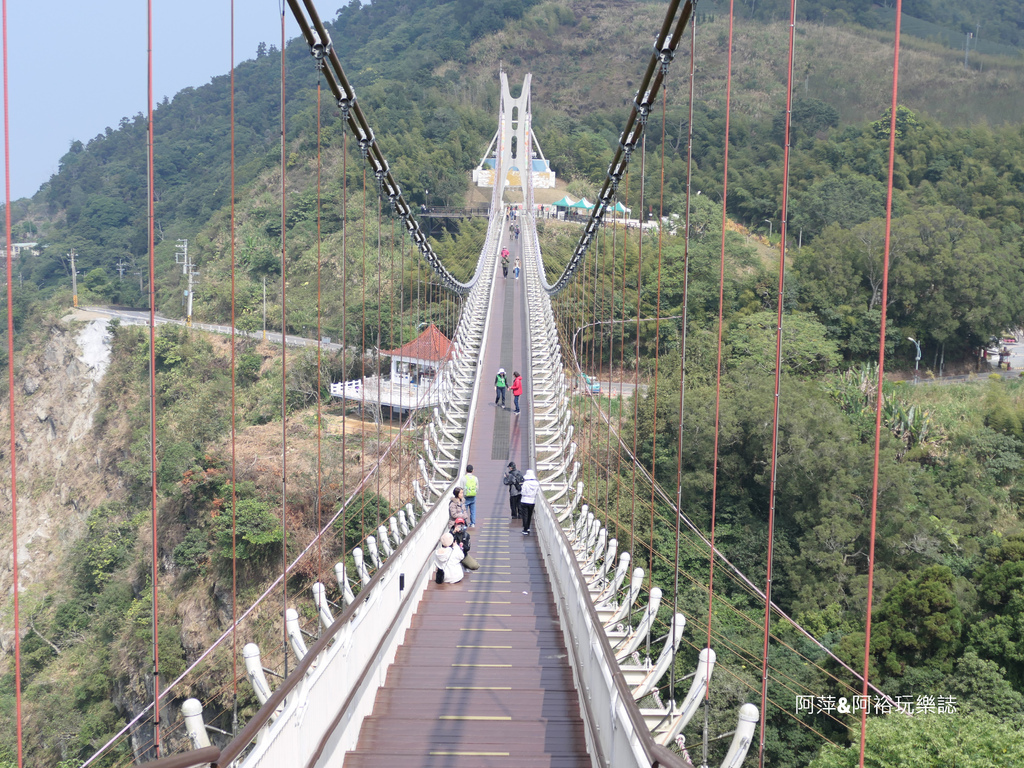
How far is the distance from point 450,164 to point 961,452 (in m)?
39.6

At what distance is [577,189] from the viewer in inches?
2274

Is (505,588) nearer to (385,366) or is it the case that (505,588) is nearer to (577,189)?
(385,366)

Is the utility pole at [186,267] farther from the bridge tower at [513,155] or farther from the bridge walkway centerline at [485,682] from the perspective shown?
the bridge walkway centerline at [485,682]

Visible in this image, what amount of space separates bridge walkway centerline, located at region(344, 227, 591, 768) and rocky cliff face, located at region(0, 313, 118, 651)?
2168 centimetres

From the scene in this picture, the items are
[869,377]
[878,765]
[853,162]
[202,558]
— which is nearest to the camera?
[878,765]

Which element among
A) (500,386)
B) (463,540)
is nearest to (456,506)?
(463,540)

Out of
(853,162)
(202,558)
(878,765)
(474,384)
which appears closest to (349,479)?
(202,558)

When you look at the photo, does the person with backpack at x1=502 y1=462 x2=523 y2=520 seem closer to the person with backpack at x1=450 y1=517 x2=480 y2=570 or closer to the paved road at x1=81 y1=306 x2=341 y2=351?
the person with backpack at x1=450 y1=517 x2=480 y2=570

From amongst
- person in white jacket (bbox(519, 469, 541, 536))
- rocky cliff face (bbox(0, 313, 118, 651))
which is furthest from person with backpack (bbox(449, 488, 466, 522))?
rocky cliff face (bbox(0, 313, 118, 651))

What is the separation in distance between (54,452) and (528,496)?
3050 centimetres

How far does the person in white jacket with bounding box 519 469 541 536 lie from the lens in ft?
30.6

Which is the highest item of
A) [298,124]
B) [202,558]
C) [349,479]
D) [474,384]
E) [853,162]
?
[298,124]

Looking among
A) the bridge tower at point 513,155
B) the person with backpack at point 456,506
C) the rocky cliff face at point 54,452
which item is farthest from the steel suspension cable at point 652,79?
the bridge tower at point 513,155

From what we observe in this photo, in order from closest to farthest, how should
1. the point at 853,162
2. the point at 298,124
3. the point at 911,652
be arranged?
1. the point at 911,652
2. the point at 853,162
3. the point at 298,124
